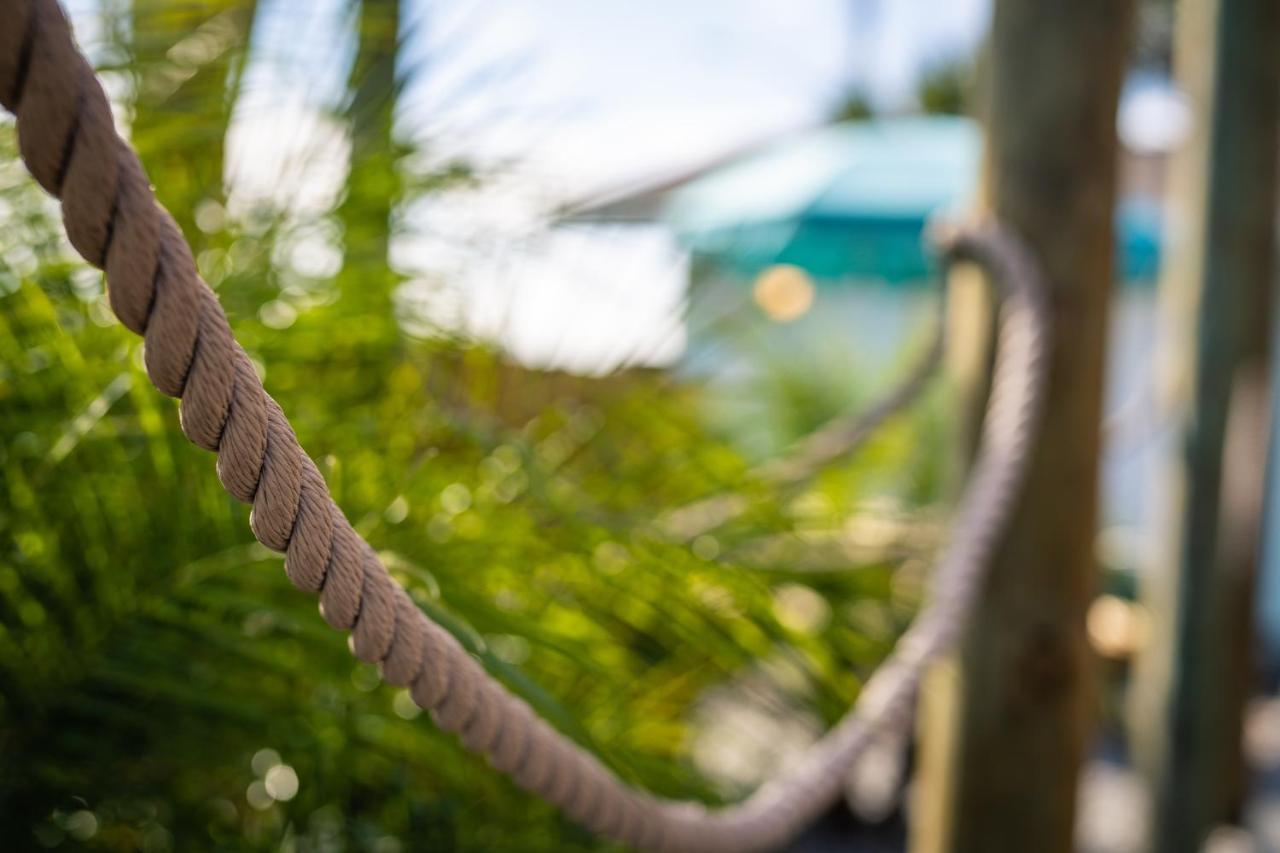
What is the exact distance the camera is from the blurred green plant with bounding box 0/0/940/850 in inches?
31.1

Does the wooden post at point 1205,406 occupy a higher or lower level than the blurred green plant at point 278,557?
lower

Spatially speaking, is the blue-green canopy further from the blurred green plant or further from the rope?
the rope

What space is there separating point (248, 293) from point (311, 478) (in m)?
0.58

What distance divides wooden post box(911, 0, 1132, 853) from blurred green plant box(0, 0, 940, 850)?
18cm

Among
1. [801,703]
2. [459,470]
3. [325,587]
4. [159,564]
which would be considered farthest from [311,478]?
[801,703]

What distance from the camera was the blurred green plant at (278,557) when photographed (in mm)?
789

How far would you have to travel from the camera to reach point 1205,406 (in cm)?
204

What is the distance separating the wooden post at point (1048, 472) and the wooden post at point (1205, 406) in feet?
3.33

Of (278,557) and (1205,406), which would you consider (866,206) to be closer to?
(1205,406)

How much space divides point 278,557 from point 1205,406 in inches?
74.2

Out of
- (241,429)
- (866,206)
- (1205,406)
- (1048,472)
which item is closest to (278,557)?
(241,429)

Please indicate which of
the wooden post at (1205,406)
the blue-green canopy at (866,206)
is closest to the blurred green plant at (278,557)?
the wooden post at (1205,406)

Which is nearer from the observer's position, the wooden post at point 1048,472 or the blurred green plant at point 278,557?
the blurred green plant at point 278,557

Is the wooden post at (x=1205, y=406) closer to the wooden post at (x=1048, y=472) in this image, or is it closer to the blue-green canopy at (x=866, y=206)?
the wooden post at (x=1048, y=472)
